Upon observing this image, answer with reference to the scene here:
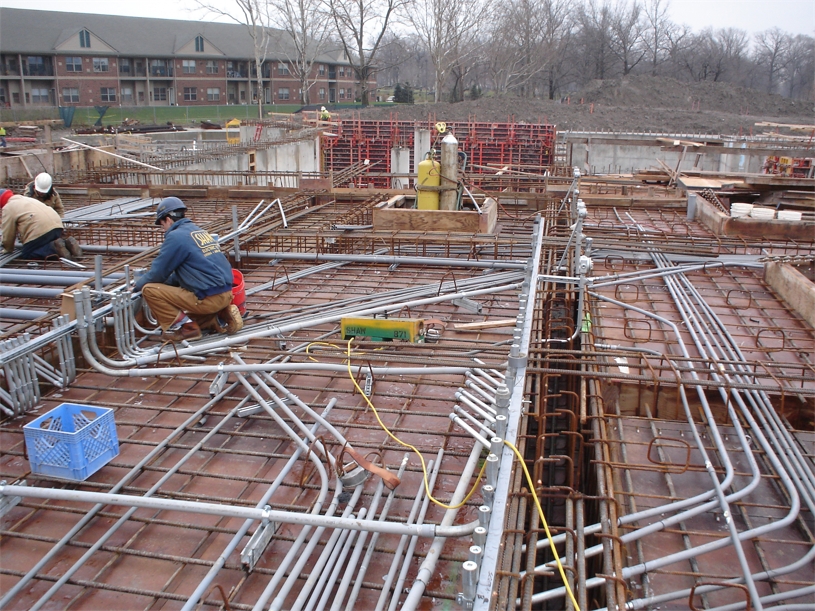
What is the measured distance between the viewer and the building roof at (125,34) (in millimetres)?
52531

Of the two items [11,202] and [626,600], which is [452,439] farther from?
[11,202]

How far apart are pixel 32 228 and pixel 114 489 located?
594 cm

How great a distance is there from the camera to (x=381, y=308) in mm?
6633

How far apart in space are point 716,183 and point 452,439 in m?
13.9

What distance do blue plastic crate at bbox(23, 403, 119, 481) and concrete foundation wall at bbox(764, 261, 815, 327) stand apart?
7.50 m

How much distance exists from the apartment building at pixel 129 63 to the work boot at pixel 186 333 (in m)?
56.0

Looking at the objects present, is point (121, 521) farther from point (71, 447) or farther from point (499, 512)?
point (499, 512)

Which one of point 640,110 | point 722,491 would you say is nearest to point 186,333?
point 722,491

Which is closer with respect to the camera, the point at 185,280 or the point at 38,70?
the point at 185,280

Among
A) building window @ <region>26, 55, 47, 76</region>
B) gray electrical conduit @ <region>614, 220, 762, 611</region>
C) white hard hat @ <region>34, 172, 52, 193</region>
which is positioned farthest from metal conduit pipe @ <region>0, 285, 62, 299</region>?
building window @ <region>26, 55, 47, 76</region>

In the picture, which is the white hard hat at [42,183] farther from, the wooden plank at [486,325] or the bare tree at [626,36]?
the bare tree at [626,36]

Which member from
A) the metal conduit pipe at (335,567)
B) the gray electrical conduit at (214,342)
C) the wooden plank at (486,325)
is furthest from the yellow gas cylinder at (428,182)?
the metal conduit pipe at (335,567)

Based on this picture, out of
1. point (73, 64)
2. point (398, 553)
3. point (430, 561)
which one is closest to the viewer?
point (430, 561)

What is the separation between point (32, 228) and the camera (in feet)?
28.4
